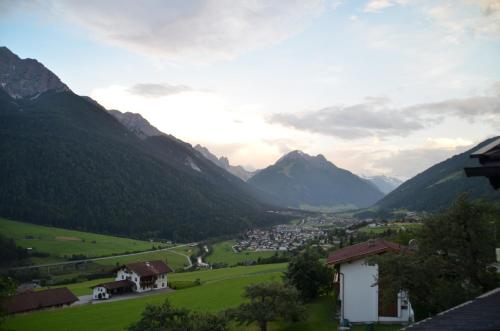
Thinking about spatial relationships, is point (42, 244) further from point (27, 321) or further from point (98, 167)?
point (98, 167)

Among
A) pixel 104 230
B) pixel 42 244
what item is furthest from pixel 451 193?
pixel 42 244

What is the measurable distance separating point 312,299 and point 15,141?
7492 inches

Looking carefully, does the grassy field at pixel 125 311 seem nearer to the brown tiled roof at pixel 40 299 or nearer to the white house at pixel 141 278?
the brown tiled roof at pixel 40 299

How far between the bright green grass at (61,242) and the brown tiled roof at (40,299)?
44.0 m

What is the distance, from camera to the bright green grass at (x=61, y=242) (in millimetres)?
110250

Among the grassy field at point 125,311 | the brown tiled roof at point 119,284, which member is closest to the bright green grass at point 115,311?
the grassy field at point 125,311

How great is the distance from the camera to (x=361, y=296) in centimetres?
2753

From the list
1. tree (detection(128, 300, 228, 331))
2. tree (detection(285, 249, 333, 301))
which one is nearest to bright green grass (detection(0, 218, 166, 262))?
tree (detection(285, 249, 333, 301))

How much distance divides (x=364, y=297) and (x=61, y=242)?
109452 millimetres

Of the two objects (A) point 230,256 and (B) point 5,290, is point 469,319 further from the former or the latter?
(A) point 230,256

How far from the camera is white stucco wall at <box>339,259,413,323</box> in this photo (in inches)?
1072

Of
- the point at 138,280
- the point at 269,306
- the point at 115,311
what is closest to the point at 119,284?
the point at 138,280

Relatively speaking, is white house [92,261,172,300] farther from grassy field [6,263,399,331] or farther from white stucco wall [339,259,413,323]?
white stucco wall [339,259,413,323]

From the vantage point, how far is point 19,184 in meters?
169
